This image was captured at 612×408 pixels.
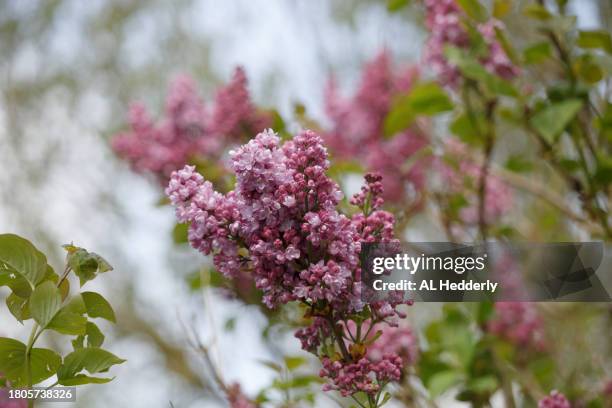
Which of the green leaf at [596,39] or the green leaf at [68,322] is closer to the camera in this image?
the green leaf at [68,322]

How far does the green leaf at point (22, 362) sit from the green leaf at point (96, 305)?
2.0 inches

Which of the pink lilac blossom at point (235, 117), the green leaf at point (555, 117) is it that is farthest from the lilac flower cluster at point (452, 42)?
the pink lilac blossom at point (235, 117)

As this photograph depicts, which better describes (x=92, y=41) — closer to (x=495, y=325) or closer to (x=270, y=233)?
(x=495, y=325)

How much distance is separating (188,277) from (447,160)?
0.54m

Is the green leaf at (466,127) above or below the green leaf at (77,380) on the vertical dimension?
above

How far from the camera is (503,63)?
1.28 metres

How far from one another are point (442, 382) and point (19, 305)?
0.71 meters

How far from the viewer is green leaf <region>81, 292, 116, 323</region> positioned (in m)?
0.63

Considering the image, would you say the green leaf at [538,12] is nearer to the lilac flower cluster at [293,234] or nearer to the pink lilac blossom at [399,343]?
the pink lilac blossom at [399,343]

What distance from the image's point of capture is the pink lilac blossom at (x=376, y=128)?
1.75 m

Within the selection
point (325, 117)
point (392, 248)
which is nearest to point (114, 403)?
point (325, 117)

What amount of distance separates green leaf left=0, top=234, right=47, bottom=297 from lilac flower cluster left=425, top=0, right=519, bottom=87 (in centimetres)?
86
